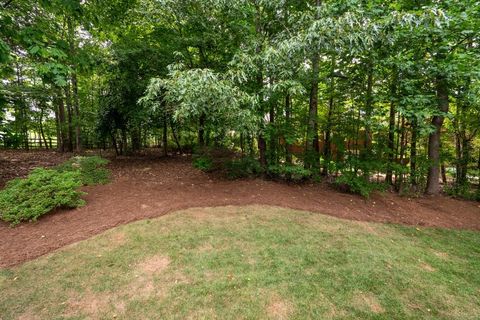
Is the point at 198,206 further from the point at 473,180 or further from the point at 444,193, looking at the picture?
the point at 473,180

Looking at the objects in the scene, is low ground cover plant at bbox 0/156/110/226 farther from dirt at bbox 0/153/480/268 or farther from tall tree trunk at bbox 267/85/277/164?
tall tree trunk at bbox 267/85/277/164


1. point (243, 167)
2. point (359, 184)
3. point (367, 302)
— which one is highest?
point (243, 167)

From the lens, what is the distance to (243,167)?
577 cm

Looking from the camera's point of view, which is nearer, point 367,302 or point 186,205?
point 367,302

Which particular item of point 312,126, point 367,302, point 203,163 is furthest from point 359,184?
point 203,163

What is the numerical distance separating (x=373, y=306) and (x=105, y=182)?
520 cm

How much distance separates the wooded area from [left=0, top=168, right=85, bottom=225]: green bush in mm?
1589

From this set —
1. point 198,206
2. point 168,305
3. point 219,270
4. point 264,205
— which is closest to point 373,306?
point 219,270

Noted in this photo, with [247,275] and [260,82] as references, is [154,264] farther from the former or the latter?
[260,82]

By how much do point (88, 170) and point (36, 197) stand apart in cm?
176

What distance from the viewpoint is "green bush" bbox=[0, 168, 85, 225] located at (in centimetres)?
354

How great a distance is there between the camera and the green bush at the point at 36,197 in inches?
140

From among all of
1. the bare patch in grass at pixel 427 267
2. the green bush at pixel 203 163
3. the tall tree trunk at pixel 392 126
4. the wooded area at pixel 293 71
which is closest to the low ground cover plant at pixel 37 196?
the wooded area at pixel 293 71

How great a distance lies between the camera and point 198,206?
14.0 ft
